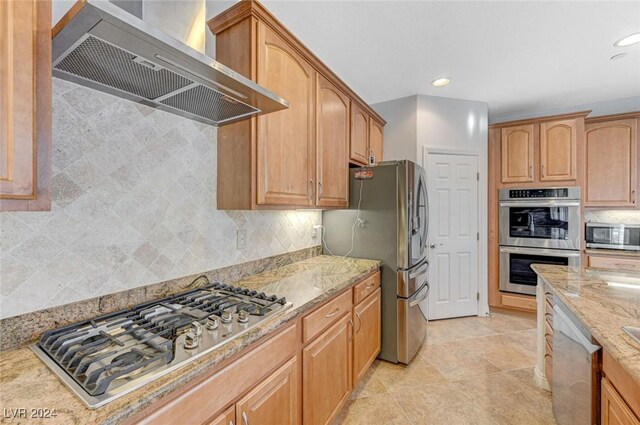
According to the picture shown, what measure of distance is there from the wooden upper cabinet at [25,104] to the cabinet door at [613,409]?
72.2 inches

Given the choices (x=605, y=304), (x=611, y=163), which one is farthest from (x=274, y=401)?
(x=611, y=163)

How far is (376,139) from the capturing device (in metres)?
3.16

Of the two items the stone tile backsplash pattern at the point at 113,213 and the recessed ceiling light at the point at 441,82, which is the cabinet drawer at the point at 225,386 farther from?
the recessed ceiling light at the point at 441,82

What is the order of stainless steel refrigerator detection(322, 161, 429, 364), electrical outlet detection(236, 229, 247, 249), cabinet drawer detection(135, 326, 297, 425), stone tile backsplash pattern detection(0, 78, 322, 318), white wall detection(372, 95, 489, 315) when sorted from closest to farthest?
cabinet drawer detection(135, 326, 297, 425) → stone tile backsplash pattern detection(0, 78, 322, 318) → electrical outlet detection(236, 229, 247, 249) → stainless steel refrigerator detection(322, 161, 429, 364) → white wall detection(372, 95, 489, 315)

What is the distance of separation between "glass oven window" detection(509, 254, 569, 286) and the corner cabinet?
2.66 metres

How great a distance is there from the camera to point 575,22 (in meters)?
1.91

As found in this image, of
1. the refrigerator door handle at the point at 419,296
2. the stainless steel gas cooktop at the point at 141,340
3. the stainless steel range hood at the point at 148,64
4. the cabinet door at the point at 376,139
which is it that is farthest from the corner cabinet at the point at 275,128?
the refrigerator door handle at the point at 419,296

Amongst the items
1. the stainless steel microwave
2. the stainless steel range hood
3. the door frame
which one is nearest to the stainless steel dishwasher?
the stainless steel range hood

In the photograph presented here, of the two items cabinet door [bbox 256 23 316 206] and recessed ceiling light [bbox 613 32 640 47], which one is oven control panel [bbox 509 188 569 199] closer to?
recessed ceiling light [bbox 613 32 640 47]

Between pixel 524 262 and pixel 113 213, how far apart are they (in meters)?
4.01

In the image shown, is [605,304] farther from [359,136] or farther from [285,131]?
[359,136]

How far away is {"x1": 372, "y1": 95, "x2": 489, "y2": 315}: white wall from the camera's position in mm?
3211

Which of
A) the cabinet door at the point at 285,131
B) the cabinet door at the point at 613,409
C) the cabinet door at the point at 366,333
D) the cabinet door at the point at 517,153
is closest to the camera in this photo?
the cabinet door at the point at 613,409

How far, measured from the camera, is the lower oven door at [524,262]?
3152 millimetres
